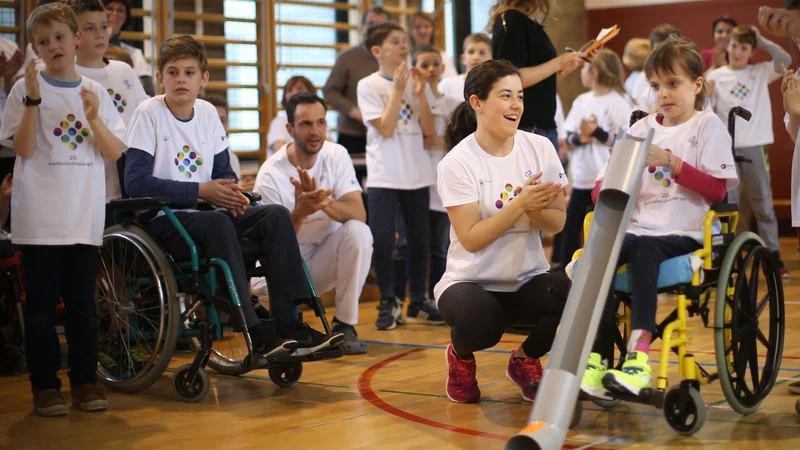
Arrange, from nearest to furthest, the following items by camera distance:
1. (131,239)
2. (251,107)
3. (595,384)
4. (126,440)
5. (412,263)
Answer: (595,384)
(126,440)
(131,239)
(412,263)
(251,107)

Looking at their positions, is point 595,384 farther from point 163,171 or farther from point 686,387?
→ point 163,171

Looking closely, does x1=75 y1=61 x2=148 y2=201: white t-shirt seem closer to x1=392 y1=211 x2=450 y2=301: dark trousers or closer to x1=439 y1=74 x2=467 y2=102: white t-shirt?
x1=392 y1=211 x2=450 y2=301: dark trousers

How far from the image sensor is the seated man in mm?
3727

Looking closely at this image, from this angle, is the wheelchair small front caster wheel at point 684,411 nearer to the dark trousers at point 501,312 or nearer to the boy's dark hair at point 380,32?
the dark trousers at point 501,312

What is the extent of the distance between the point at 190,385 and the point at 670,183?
1.50 metres

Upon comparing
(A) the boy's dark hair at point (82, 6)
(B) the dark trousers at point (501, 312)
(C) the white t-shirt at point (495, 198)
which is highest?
(A) the boy's dark hair at point (82, 6)

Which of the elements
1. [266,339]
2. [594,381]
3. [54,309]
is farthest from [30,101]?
[594,381]

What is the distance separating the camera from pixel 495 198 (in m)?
2.73

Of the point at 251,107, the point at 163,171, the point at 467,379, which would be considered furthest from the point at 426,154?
the point at 251,107

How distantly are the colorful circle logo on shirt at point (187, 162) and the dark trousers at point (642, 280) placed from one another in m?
1.44

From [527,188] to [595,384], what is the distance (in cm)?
58

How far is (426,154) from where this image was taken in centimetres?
442

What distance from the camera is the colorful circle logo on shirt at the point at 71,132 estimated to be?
289 cm

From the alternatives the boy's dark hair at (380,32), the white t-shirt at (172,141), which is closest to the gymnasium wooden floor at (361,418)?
the white t-shirt at (172,141)
